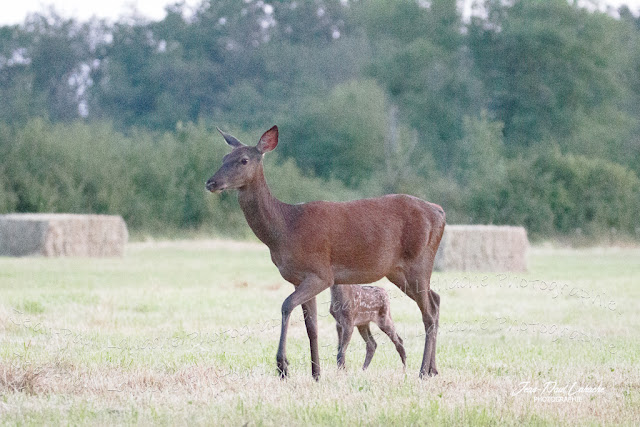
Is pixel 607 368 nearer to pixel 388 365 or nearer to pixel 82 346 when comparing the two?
pixel 388 365

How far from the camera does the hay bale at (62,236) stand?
2145 centimetres

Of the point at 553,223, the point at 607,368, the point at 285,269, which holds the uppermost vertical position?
the point at 285,269

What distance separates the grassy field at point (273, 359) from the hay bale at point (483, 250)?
442 cm

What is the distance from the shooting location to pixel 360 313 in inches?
295

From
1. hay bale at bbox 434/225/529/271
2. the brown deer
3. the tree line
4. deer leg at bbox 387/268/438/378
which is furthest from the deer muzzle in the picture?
the tree line

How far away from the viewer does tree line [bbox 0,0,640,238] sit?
32.4 m

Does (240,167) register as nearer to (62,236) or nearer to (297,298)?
(297,298)

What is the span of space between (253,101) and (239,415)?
42261 mm

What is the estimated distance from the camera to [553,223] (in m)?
33.5

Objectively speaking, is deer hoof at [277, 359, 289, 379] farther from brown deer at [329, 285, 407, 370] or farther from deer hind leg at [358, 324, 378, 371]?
deer hind leg at [358, 324, 378, 371]

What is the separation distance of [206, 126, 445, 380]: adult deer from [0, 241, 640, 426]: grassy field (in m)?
0.63

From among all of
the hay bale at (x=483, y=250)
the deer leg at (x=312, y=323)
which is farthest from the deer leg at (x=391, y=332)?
the hay bale at (x=483, y=250)

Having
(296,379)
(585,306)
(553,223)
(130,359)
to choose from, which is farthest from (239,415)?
(553,223)

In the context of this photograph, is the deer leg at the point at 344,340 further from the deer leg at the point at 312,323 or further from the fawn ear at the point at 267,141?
the fawn ear at the point at 267,141
